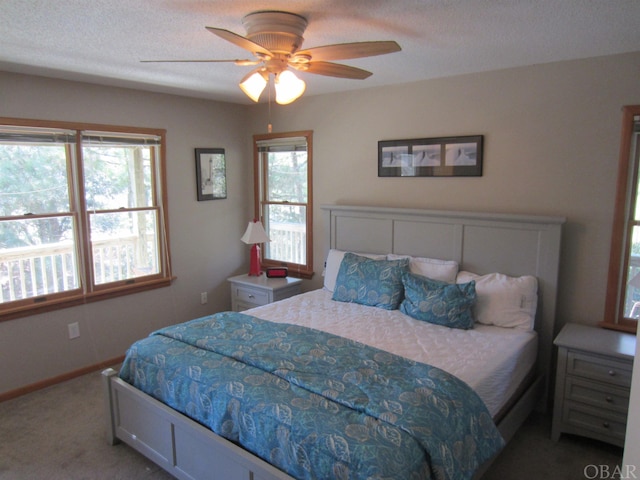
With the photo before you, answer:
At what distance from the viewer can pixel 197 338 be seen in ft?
8.62

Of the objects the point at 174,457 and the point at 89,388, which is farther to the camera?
the point at 89,388

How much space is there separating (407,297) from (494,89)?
63.7 inches

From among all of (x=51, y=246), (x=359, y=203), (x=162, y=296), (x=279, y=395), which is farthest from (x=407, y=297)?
(x=51, y=246)

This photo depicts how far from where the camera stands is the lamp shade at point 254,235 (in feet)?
14.2

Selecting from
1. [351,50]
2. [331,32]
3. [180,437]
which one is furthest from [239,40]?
[180,437]

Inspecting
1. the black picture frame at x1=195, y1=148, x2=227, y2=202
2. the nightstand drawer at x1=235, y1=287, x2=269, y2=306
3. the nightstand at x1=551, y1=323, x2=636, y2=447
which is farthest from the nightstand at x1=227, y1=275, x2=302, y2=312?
the nightstand at x1=551, y1=323, x2=636, y2=447

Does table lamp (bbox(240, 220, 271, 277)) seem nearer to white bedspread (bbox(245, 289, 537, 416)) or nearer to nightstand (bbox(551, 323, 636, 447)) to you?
white bedspread (bbox(245, 289, 537, 416))

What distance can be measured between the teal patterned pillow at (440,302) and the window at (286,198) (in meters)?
1.49

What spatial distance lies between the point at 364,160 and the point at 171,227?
191 cm

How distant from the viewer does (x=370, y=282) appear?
3.42 m

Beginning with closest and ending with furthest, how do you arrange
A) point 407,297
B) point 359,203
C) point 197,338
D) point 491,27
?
point 491,27
point 197,338
point 407,297
point 359,203

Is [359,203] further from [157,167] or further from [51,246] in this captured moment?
[51,246]

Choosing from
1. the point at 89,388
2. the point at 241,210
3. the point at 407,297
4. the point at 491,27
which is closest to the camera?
the point at 491,27

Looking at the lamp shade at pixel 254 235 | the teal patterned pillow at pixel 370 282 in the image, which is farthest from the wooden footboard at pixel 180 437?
the lamp shade at pixel 254 235
